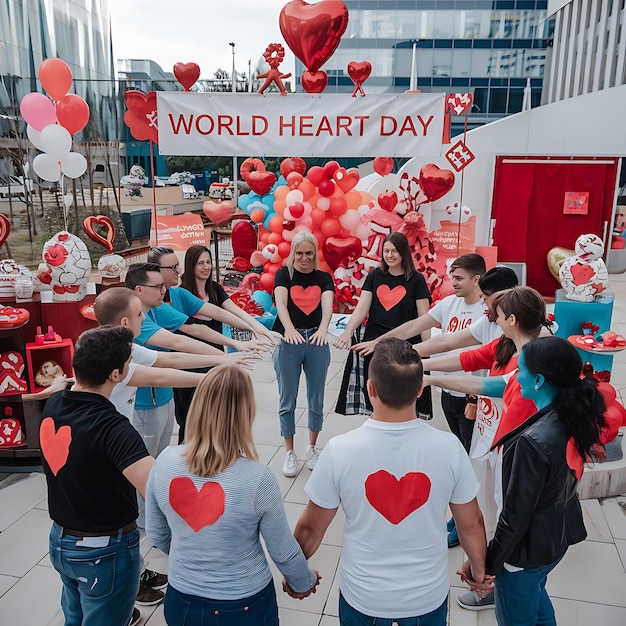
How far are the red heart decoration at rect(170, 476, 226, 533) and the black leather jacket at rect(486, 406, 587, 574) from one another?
2.75 feet

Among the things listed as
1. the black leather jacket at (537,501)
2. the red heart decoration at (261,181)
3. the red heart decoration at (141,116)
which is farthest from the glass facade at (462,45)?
the black leather jacket at (537,501)

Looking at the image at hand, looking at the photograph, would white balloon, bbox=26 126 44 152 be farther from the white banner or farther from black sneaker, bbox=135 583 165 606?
black sneaker, bbox=135 583 165 606

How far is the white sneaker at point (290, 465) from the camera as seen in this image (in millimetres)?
3820

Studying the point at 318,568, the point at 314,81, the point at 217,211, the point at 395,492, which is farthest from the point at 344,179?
the point at 395,492

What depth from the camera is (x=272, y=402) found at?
205 inches

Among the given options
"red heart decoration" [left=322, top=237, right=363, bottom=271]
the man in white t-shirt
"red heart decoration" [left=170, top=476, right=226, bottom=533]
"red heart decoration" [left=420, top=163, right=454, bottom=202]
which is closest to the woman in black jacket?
the man in white t-shirt

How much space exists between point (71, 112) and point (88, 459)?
15.2 ft

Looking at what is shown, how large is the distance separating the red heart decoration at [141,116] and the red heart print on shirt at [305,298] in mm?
3341

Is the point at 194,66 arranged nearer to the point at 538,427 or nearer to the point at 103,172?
the point at 538,427

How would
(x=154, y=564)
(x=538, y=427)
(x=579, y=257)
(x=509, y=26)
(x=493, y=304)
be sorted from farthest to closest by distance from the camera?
(x=509, y=26)
(x=579, y=257)
(x=154, y=564)
(x=493, y=304)
(x=538, y=427)

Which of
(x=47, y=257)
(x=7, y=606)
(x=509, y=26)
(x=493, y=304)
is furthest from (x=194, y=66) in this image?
(x=509, y=26)

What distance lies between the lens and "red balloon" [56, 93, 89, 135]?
17.8 feet

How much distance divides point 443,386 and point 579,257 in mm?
2680

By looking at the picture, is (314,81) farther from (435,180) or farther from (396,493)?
(396,493)
